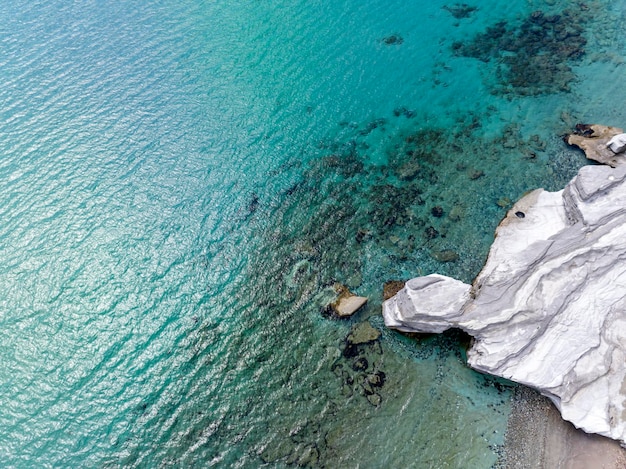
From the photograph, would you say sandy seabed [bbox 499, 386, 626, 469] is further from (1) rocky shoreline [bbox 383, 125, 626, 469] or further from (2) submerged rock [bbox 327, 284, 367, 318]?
(2) submerged rock [bbox 327, 284, 367, 318]

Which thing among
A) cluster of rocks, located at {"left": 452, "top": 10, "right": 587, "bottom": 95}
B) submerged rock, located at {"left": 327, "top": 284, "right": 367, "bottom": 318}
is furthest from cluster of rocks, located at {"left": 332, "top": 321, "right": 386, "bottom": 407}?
cluster of rocks, located at {"left": 452, "top": 10, "right": 587, "bottom": 95}

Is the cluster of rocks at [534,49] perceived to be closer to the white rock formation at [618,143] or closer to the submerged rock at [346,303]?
the white rock formation at [618,143]

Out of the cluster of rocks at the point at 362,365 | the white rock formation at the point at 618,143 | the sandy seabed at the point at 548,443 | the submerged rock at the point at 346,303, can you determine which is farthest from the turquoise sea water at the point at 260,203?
the white rock formation at the point at 618,143

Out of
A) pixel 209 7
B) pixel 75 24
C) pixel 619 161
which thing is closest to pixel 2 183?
pixel 75 24

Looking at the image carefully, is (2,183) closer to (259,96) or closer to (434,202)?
(259,96)

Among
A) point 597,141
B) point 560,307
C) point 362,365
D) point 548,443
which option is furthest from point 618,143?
point 362,365

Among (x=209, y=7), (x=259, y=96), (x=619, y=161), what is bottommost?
(x=619, y=161)
